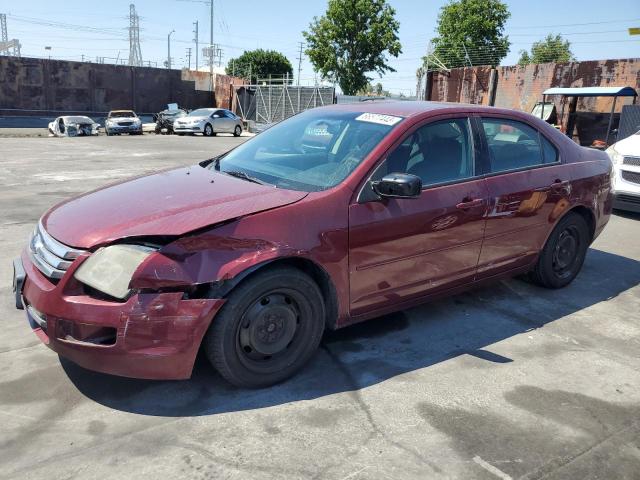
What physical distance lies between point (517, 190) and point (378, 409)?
2161mm

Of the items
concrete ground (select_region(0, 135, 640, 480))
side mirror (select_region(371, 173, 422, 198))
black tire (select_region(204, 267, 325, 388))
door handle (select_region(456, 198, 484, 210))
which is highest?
side mirror (select_region(371, 173, 422, 198))

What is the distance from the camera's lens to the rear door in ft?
13.5

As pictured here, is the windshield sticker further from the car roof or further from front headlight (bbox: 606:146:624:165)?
front headlight (bbox: 606:146:624:165)

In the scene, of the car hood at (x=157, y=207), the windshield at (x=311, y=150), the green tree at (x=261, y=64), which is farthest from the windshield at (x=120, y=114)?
the green tree at (x=261, y=64)

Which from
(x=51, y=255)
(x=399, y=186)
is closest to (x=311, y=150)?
(x=399, y=186)

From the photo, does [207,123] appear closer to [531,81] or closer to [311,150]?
[531,81]

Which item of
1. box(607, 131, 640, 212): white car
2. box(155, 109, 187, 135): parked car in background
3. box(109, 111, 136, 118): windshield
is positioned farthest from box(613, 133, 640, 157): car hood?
box(109, 111, 136, 118): windshield

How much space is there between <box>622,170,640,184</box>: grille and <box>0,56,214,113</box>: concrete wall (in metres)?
42.5

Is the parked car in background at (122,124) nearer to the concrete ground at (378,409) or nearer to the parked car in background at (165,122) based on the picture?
the parked car in background at (165,122)

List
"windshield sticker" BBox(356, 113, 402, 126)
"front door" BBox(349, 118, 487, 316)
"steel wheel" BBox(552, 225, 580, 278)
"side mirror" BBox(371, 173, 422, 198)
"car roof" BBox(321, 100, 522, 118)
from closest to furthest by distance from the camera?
"side mirror" BBox(371, 173, 422, 198)
"front door" BBox(349, 118, 487, 316)
"windshield sticker" BBox(356, 113, 402, 126)
"car roof" BBox(321, 100, 522, 118)
"steel wheel" BBox(552, 225, 580, 278)

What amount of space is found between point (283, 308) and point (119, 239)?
3.15 ft

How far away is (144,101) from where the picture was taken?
46094 mm

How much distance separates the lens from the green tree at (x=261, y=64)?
69.1 m

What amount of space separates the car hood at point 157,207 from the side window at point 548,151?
2.46m
